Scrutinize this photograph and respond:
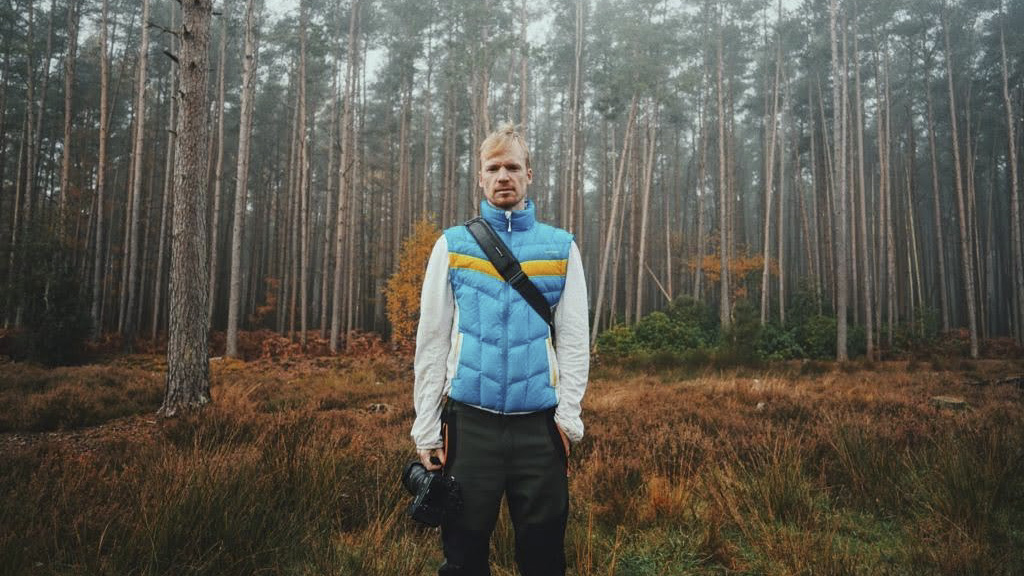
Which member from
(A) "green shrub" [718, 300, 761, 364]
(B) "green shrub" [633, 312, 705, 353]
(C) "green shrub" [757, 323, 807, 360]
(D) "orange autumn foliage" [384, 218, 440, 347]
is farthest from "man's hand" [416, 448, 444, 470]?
(C) "green shrub" [757, 323, 807, 360]

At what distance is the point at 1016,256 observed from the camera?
1936cm

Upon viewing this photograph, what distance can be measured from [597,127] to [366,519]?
36.5 m

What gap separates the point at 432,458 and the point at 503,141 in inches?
50.9

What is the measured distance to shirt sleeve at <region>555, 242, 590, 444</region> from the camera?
68.3 inches

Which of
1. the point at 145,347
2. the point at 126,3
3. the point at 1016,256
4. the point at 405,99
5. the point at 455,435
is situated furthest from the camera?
the point at 405,99

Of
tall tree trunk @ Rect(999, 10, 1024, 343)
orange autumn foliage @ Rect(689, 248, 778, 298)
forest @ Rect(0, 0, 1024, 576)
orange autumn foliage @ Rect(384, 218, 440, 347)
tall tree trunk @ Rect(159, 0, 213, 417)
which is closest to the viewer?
forest @ Rect(0, 0, 1024, 576)

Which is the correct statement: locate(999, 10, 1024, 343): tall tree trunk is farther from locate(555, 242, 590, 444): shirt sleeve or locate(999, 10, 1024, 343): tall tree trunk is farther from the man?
the man

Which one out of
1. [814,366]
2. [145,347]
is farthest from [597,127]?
[145,347]

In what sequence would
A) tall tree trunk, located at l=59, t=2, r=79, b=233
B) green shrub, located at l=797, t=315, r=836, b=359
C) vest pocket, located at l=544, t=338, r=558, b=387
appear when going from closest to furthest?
vest pocket, located at l=544, t=338, r=558, b=387
tall tree trunk, located at l=59, t=2, r=79, b=233
green shrub, located at l=797, t=315, r=836, b=359

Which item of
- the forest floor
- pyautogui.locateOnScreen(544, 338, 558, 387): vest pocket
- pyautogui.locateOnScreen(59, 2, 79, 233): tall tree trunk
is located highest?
pyautogui.locateOnScreen(59, 2, 79, 233): tall tree trunk

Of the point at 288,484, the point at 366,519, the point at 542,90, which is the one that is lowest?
the point at 366,519

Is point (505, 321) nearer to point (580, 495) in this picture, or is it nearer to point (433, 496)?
point (433, 496)

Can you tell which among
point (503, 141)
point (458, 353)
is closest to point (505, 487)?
point (458, 353)

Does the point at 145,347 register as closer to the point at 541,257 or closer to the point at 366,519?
the point at 366,519
